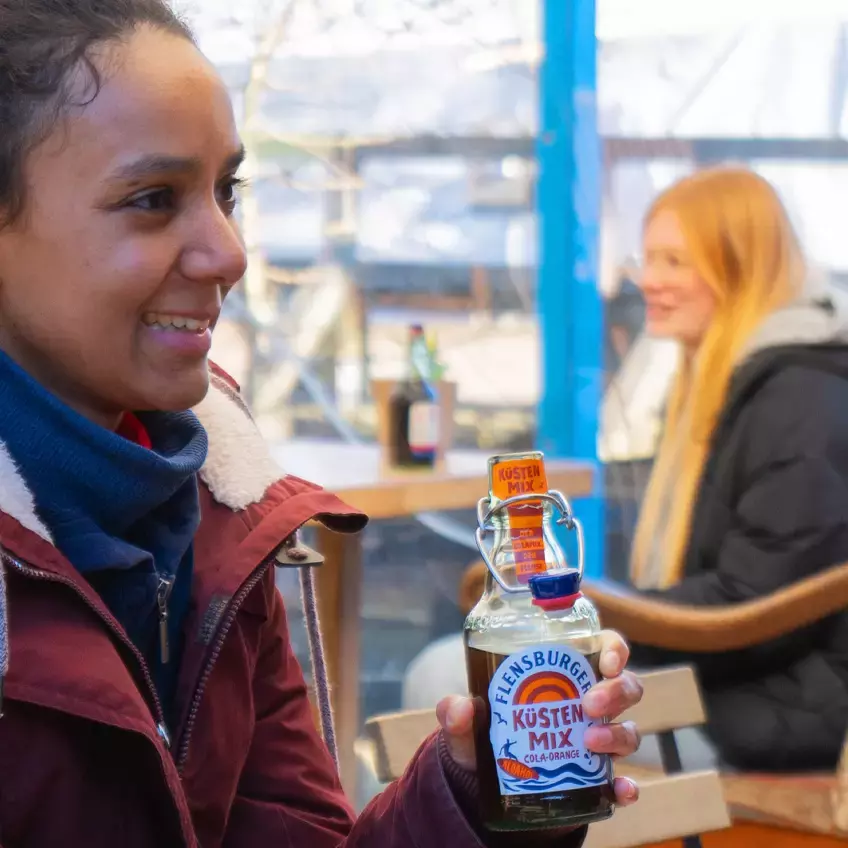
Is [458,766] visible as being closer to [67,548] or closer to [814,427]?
[67,548]

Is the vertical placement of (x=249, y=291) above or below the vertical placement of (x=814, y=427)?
above

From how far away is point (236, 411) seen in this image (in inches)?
45.9

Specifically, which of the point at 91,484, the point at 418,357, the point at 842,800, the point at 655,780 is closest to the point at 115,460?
the point at 91,484

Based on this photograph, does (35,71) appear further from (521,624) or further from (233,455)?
(521,624)

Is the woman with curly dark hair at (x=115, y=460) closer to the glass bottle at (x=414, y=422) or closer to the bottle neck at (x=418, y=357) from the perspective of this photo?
the glass bottle at (x=414, y=422)

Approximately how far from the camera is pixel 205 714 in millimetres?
1007

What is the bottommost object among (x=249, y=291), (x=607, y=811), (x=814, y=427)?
(x=607, y=811)

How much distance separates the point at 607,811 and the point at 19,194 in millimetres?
585

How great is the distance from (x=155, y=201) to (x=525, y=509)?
0.34m

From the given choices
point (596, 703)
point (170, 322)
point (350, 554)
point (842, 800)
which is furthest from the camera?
point (350, 554)

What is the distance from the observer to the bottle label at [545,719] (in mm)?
831

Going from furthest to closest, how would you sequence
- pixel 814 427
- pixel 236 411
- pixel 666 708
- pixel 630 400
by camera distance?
pixel 630 400 < pixel 814 427 < pixel 666 708 < pixel 236 411

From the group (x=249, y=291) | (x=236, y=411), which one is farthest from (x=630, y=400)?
(x=236, y=411)

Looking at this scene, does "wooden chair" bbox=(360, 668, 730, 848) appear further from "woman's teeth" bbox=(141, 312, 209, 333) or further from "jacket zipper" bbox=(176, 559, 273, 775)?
"woman's teeth" bbox=(141, 312, 209, 333)
